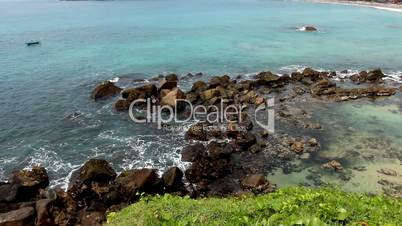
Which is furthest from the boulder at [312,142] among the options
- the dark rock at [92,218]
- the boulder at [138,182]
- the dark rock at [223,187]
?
the dark rock at [92,218]

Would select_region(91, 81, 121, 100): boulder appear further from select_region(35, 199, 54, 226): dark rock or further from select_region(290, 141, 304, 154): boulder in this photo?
select_region(290, 141, 304, 154): boulder

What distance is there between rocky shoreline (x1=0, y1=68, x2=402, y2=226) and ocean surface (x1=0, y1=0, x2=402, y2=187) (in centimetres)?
204

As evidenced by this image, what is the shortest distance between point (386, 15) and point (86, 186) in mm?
98866

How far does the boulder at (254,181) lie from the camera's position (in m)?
22.2

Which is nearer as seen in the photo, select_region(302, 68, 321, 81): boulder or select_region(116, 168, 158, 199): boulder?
select_region(116, 168, 158, 199): boulder

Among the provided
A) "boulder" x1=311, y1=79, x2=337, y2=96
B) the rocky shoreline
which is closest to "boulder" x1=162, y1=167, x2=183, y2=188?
the rocky shoreline

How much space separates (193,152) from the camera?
26.0m

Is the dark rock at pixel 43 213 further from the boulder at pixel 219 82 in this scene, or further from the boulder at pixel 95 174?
the boulder at pixel 219 82

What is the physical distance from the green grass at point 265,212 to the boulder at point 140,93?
22740 millimetres

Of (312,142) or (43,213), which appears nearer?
(43,213)

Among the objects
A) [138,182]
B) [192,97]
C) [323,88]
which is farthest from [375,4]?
[138,182]

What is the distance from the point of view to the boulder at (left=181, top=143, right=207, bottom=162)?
25.5 metres

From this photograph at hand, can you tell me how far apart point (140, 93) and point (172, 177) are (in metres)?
15.5

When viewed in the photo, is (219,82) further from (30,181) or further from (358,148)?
(30,181)
